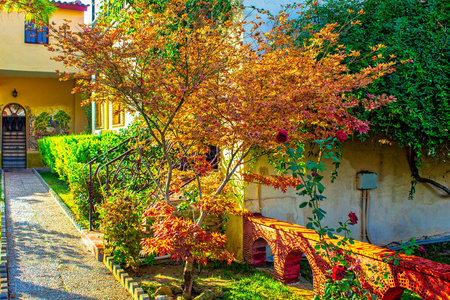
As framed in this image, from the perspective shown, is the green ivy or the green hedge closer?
the green ivy

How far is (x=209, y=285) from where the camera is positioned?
572 cm

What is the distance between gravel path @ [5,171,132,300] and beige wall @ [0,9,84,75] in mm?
8681

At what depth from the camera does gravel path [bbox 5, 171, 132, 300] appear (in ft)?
16.7

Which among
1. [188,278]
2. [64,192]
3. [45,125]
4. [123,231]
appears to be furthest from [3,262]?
[45,125]

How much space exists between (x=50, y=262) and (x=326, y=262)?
3901 millimetres

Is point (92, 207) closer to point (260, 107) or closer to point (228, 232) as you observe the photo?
point (228, 232)

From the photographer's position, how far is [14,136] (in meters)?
18.6

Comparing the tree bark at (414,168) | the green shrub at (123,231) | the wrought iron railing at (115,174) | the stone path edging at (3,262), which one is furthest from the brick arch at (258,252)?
the tree bark at (414,168)

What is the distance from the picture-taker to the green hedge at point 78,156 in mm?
7871

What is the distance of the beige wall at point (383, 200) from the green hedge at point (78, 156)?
3354 mm

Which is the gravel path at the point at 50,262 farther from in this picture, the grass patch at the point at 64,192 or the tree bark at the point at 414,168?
the tree bark at the point at 414,168

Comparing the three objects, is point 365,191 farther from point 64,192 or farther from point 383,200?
point 64,192

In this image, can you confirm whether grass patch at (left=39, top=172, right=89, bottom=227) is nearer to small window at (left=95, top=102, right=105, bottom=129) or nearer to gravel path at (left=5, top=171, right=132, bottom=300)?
gravel path at (left=5, top=171, right=132, bottom=300)

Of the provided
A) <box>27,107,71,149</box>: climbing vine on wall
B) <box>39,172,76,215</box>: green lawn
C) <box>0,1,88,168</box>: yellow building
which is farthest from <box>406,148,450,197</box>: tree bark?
<box>27,107,71,149</box>: climbing vine on wall
